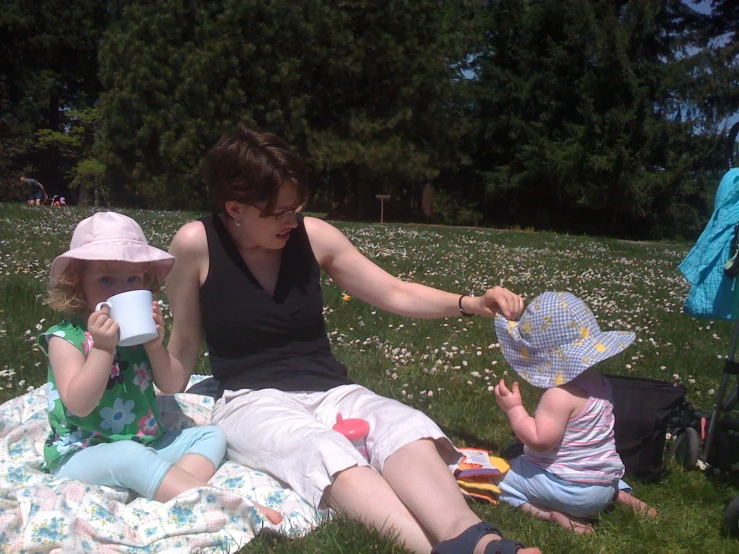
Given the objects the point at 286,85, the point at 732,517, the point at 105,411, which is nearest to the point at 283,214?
the point at 105,411

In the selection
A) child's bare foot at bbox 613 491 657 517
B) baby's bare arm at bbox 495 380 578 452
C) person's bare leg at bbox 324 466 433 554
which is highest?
baby's bare arm at bbox 495 380 578 452

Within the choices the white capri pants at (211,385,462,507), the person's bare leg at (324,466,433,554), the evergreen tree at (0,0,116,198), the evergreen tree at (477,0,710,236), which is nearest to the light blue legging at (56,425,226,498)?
the white capri pants at (211,385,462,507)

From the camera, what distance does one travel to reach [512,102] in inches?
1249

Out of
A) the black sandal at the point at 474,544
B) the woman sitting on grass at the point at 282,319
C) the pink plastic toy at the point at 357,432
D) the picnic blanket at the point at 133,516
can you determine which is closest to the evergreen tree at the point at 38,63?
the woman sitting on grass at the point at 282,319

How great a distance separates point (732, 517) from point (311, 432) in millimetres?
1740

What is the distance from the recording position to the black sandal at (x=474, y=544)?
2.30 m

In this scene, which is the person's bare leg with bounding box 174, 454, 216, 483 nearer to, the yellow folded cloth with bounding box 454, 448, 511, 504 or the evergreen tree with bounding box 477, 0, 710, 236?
the yellow folded cloth with bounding box 454, 448, 511, 504

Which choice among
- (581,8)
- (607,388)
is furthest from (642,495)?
(581,8)

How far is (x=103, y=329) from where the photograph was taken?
107 inches

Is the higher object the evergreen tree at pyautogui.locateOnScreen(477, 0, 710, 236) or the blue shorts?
the evergreen tree at pyautogui.locateOnScreen(477, 0, 710, 236)

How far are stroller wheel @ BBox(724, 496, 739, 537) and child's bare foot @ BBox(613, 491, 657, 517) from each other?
0.29 m

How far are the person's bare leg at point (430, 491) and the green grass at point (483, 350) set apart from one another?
168 mm

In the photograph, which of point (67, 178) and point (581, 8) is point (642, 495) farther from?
point (67, 178)

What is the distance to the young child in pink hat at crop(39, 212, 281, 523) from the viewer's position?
2.91 metres
